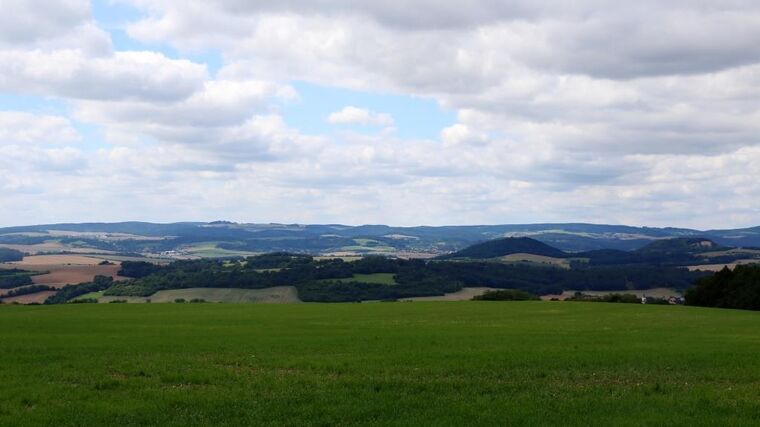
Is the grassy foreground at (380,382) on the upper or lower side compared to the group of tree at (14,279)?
upper

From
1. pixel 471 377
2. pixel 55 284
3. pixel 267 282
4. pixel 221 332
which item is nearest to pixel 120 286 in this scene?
pixel 55 284

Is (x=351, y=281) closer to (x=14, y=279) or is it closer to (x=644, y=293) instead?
(x=644, y=293)

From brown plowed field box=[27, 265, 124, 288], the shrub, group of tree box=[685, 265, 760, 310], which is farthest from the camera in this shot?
brown plowed field box=[27, 265, 124, 288]

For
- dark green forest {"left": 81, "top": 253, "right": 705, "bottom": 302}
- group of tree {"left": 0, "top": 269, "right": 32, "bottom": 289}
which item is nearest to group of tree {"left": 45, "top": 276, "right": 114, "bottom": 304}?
dark green forest {"left": 81, "top": 253, "right": 705, "bottom": 302}

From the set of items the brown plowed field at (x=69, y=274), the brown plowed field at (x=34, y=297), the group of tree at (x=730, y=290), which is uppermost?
the group of tree at (x=730, y=290)

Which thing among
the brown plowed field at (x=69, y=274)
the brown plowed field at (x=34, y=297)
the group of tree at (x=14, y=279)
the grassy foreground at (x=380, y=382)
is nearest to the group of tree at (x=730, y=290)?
the grassy foreground at (x=380, y=382)

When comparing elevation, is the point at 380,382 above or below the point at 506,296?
above

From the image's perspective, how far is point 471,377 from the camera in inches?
844

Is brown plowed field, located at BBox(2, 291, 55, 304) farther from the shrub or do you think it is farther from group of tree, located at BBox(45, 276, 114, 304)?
the shrub

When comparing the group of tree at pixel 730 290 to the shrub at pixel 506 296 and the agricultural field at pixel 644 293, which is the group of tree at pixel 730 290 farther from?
the agricultural field at pixel 644 293

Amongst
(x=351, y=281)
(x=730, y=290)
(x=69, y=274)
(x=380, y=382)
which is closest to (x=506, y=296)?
(x=730, y=290)

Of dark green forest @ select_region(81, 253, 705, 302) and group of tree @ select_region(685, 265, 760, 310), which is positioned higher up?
group of tree @ select_region(685, 265, 760, 310)

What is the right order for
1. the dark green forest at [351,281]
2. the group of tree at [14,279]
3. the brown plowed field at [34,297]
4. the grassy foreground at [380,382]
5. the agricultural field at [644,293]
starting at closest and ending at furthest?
the grassy foreground at [380,382] < the brown plowed field at [34,297] < the dark green forest at [351,281] < the agricultural field at [644,293] < the group of tree at [14,279]

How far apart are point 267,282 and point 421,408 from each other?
525 feet
